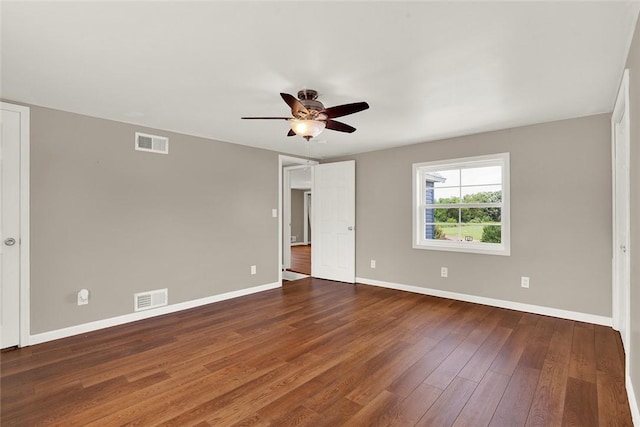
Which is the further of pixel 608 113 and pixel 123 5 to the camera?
pixel 608 113

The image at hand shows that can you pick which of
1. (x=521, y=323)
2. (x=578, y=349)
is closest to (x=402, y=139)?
(x=521, y=323)

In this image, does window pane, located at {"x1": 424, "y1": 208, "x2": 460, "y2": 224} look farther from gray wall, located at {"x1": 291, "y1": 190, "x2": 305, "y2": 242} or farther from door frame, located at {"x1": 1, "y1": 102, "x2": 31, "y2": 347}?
gray wall, located at {"x1": 291, "y1": 190, "x2": 305, "y2": 242}

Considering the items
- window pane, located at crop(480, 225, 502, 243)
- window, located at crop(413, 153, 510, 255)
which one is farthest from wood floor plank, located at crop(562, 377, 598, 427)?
window pane, located at crop(480, 225, 502, 243)

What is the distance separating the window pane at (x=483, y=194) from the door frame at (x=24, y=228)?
16.4 ft

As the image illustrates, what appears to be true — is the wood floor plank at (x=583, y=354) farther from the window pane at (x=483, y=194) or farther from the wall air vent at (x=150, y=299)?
the wall air vent at (x=150, y=299)

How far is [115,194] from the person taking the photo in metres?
3.41

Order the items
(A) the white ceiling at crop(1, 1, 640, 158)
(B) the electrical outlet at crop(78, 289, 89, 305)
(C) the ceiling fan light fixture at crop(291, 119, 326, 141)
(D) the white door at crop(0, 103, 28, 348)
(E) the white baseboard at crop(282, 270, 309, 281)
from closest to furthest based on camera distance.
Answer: (A) the white ceiling at crop(1, 1, 640, 158) < (C) the ceiling fan light fixture at crop(291, 119, 326, 141) < (D) the white door at crop(0, 103, 28, 348) < (B) the electrical outlet at crop(78, 289, 89, 305) < (E) the white baseboard at crop(282, 270, 309, 281)

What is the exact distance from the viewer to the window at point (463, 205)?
402 centimetres

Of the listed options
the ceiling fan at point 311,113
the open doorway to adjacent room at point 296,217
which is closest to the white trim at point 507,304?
the open doorway to adjacent room at point 296,217

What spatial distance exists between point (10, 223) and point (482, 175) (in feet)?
17.2

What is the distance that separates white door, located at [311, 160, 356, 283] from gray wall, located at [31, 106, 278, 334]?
49.9 inches

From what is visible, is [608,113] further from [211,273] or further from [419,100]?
[211,273]

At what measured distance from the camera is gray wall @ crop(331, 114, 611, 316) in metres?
3.32

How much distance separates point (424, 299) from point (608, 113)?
2959 millimetres
